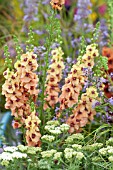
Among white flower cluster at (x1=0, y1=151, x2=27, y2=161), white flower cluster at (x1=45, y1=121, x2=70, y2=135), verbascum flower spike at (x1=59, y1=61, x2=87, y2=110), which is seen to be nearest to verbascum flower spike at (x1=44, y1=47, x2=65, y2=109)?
verbascum flower spike at (x1=59, y1=61, x2=87, y2=110)

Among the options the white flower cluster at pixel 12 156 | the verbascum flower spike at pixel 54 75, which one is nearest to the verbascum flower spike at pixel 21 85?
the verbascum flower spike at pixel 54 75

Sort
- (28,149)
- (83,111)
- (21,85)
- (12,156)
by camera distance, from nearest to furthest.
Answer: (12,156) → (28,149) → (21,85) → (83,111)

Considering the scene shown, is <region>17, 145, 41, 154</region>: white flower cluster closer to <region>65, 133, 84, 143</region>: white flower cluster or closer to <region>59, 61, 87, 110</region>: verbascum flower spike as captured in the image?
<region>65, 133, 84, 143</region>: white flower cluster

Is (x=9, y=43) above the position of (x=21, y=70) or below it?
above

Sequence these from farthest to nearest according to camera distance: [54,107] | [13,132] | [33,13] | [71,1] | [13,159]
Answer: [71,1]
[33,13]
[13,132]
[54,107]
[13,159]

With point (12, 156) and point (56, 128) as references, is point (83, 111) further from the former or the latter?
point (12, 156)

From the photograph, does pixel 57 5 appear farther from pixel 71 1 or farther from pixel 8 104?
pixel 71 1

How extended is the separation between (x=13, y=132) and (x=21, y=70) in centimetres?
90

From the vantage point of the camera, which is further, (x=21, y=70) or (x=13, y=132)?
(x=13, y=132)

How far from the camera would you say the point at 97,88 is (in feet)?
7.98

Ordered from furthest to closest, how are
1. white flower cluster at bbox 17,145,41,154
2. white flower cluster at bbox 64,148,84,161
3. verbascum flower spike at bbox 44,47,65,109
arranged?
1. verbascum flower spike at bbox 44,47,65,109
2. white flower cluster at bbox 17,145,41,154
3. white flower cluster at bbox 64,148,84,161

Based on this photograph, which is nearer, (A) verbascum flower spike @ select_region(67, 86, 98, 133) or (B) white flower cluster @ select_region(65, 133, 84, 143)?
(B) white flower cluster @ select_region(65, 133, 84, 143)

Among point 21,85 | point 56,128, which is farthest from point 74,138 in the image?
point 21,85

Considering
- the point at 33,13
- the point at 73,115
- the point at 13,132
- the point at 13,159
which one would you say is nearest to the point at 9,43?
the point at 33,13
